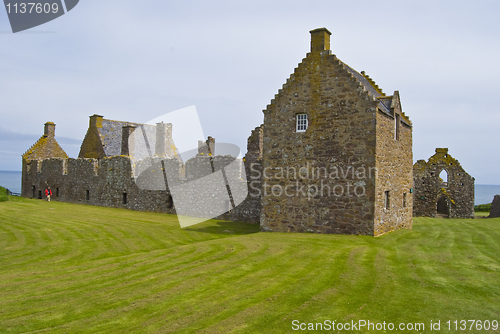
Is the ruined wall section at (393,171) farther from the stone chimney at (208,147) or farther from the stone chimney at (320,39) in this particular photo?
the stone chimney at (208,147)

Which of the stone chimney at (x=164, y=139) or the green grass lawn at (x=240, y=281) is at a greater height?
the stone chimney at (x=164, y=139)

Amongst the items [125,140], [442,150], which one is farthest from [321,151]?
[125,140]

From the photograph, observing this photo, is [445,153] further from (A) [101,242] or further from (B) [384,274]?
(A) [101,242]

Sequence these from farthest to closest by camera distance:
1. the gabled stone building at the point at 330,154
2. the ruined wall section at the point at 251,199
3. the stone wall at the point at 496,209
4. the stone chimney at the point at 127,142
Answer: the stone chimney at the point at 127,142 < the stone wall at the point at 496,209 < the ruined wall section at the point at 251,199 < the gabled stone building at the point at 330,154

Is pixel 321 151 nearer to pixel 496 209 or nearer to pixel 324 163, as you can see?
pixel 324 163

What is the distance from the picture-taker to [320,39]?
16.1 metres

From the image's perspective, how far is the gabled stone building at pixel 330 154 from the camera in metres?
14.8

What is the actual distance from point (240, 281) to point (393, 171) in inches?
418

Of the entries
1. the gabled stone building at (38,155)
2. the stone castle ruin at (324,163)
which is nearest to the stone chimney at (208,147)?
the stone castle ruin at (324,163)

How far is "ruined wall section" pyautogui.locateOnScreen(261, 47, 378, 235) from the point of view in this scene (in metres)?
14.9

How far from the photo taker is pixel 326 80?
15719 millimetres

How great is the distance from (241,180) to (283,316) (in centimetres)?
1505

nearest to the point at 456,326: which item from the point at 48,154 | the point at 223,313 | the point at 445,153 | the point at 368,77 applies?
the point at 223,313

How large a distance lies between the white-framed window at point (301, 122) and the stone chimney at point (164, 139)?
20.3 meters
